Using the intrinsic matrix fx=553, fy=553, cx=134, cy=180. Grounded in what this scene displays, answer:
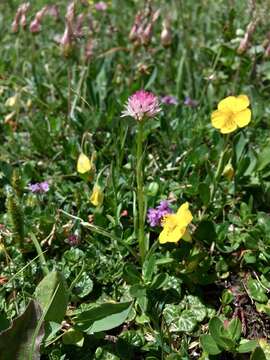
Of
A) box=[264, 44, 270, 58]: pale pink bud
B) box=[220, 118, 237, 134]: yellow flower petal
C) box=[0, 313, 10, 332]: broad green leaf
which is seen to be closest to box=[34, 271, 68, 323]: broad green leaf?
box=[0, 313, 10, 332]: broad green leaf

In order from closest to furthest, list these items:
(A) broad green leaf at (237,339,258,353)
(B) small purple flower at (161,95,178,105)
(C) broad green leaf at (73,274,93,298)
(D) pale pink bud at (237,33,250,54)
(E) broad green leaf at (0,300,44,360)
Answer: (E) broad green leaf at (0,300,44,360), (A) broad green leaf at (237,339,258,353), (C) broad green leaf at (73,274,93,298), (D) pale pink bud at (237,33,250,54), (B) small purple flower at (161,95,178,105)

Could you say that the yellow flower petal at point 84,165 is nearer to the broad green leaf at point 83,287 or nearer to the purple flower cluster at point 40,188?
the purple flower cluster at point 40,188

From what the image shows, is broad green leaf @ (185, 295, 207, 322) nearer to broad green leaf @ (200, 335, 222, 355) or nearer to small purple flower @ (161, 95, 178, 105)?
broad green leaf @ (200, 335, 222, 355)

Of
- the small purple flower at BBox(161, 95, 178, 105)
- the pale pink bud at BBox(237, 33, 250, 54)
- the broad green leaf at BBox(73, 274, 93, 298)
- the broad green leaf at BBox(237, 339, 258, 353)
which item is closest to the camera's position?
the broad green leaf at BBox(237, 339, 258, 353)

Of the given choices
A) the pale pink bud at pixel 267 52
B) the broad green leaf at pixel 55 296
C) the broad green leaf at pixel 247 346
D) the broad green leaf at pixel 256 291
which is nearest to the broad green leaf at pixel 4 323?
the broad green leaf at pixel 55 296

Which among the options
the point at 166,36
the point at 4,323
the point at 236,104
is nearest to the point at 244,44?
the point at 166,36

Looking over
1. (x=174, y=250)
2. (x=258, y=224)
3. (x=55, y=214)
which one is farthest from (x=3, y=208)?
(x=258, y=224)

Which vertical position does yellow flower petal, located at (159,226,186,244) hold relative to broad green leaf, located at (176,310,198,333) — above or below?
above
